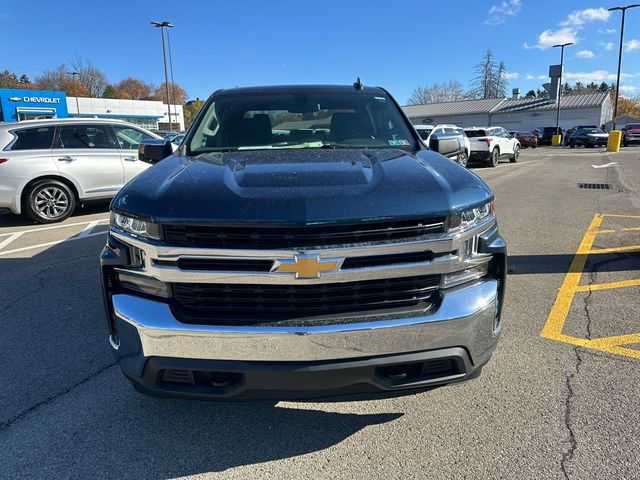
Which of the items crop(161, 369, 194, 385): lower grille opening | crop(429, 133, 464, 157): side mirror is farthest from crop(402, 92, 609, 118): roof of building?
crop(161, 369, 194, 385): lower grille opening

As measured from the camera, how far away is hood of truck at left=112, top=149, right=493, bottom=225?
200cm

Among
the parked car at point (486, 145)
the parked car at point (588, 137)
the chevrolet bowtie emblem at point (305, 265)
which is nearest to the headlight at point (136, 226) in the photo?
the chevrolet bowtie emblem at point (305, 265)

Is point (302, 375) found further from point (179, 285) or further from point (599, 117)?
point (599, 117)

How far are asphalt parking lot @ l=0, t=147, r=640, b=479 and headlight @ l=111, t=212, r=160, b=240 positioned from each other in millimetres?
1160

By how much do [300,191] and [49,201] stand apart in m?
8.00

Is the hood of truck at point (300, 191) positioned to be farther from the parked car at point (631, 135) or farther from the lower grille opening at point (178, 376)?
the parked car at point (631, 135)

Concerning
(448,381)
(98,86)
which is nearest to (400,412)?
(448,381)

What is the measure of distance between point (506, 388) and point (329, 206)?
70.9 inches

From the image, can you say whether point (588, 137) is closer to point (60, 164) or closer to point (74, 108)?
point (60, 164)

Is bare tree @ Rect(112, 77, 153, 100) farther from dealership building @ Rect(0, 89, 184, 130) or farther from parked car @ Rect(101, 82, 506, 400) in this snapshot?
parked car @ Rect(101, 82, 506, 400)

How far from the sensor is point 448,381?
2.17 metres

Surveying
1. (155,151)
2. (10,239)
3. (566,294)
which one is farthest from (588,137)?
(155,151)

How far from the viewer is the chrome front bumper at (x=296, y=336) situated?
1.99 m

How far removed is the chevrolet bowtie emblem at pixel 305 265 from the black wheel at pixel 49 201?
315 inches
